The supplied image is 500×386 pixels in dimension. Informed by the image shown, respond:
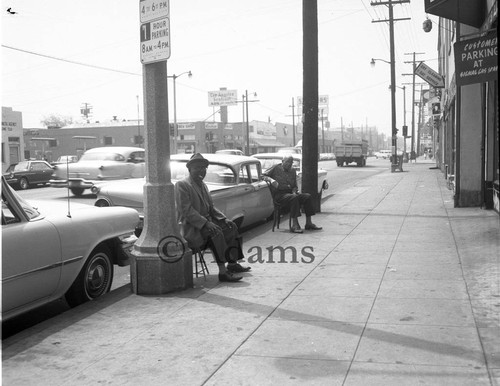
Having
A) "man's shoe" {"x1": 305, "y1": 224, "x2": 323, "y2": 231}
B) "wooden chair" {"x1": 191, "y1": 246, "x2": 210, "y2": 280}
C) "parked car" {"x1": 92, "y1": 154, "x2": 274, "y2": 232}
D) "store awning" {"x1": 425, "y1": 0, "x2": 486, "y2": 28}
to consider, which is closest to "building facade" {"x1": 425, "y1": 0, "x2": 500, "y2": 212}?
"store awning" {"x1": 425, "y1": 0, "x2": 486, "y2": 28}

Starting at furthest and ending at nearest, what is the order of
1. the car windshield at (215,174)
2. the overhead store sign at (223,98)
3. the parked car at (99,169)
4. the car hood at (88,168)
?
the overhead store sign at (223,98)
the car hood at (88,168)
the parked car at (99,169)
the car windshield at (215,174)

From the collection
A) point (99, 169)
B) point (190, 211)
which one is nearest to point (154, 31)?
point (190, 211)

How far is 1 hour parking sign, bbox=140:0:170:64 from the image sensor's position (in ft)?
20.0

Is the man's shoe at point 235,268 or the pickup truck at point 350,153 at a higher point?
the pickup truck at point 350,153

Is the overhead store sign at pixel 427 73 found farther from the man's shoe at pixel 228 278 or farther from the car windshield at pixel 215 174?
the man's shoe at pixel 228 278

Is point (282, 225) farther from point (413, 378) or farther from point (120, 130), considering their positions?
point (120, 130)

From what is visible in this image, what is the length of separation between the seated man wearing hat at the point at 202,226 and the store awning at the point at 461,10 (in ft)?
22.4

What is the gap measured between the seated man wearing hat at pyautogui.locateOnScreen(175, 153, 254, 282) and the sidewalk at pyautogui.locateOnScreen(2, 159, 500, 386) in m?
0.28

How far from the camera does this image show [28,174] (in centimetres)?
2838

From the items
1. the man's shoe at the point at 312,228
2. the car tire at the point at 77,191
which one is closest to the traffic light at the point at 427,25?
the man's shoe at the point at 312,228

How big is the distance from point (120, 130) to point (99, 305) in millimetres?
68781

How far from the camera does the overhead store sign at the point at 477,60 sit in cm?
813

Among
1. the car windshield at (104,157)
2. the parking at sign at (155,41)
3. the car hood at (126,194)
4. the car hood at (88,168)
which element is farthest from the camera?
the car windshield at (104,157)

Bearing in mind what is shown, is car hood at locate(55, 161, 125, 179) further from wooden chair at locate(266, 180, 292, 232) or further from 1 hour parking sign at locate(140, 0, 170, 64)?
1 hour parking sign at locate(140, 0, 170, 64)
